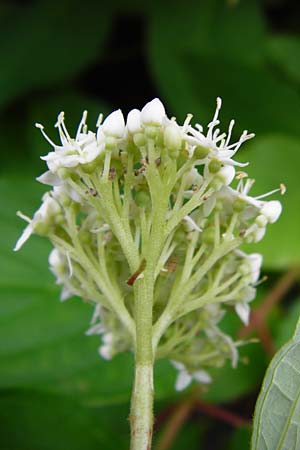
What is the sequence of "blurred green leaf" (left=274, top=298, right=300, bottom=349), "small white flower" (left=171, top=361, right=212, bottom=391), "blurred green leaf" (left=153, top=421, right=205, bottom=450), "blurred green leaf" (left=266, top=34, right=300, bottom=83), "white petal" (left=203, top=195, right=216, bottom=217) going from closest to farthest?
"white petal" (left=203, top=195, right=216, bottom=217) → "small white flower" (left=171, top=361, right=212, bottom=391) → "blurred green leaf" (left=274, top=298, right=300, bottom=349) → "blurred green leaf" (left=153, top=421, right=205, bottom=450) → "blurred green leaf" (left=266, top=34, right=300, bottom=83)

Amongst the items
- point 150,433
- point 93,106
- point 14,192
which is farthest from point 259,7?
point 150,433

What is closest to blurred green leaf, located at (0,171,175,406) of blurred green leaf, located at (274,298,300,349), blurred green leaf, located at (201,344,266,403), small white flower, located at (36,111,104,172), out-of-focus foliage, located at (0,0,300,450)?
out-of-focus foliage, located at (0,0,300,450)

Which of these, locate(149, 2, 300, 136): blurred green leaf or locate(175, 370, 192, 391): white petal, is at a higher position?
locate(149, 2, 300, 136): blurred green leaf

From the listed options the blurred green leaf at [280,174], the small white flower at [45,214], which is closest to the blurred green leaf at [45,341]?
the blurred green leaf at [280,174]

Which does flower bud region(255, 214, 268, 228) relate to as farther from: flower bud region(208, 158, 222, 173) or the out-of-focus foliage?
the out-of-focus foliage

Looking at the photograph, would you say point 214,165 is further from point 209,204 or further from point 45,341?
point 45,341

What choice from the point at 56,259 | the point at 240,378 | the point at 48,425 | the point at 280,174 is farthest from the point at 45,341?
the point at 280,174

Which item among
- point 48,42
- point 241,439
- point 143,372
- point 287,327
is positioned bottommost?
point 241,439
